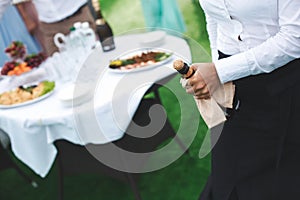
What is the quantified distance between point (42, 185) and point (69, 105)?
1171 millimetres

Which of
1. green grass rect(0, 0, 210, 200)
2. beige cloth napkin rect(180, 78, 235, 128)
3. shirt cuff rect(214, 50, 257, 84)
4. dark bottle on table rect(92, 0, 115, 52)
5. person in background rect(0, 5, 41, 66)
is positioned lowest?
green grass rect(0, 0, 210, 200)

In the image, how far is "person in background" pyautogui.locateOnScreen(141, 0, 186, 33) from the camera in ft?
13.2

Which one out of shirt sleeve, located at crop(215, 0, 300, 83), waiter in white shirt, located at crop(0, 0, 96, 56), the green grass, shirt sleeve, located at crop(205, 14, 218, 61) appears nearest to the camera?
shirt sleeve, located at crop(215, 0, 300, 83)

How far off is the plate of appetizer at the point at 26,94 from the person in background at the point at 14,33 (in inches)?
54.4

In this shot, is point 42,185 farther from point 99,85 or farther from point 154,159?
point 99,85

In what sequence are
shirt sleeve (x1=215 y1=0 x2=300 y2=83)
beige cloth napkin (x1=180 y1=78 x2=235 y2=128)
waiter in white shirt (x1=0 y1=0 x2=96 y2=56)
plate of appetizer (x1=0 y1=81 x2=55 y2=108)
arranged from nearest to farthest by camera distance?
shirt sleeve (x1=215 y1=0 x2=300 y2=83) → beige cloth napkin (x1=180 y1=78 x2=235 y2=128) → plate of appetizer (x1=0 y1=81 x2=55 y2=108) → waiter in white shirt (x1=0 y1=0 x2=96 y2=56)

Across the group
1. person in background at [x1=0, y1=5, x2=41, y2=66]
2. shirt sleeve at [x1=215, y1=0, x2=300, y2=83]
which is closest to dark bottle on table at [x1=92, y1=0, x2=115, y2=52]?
person in background at [x1=0, y1=5, x2=41, y2=66]

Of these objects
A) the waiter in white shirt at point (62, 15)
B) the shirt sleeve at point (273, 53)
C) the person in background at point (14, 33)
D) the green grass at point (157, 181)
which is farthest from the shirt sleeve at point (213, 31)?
the person in background at point (14, 33)

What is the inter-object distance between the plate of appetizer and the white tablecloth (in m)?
0.02

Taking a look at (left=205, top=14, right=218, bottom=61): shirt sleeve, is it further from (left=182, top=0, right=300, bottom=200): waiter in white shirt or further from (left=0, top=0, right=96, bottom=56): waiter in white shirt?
(left=0, top=0, right=96, bottom=56): waiter in white shirt

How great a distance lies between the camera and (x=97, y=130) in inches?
68.2

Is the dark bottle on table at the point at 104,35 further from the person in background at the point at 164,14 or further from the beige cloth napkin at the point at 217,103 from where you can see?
the person in background at the point at 164,14

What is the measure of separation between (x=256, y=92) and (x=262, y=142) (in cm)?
18

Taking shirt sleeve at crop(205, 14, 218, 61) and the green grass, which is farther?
the green grass
